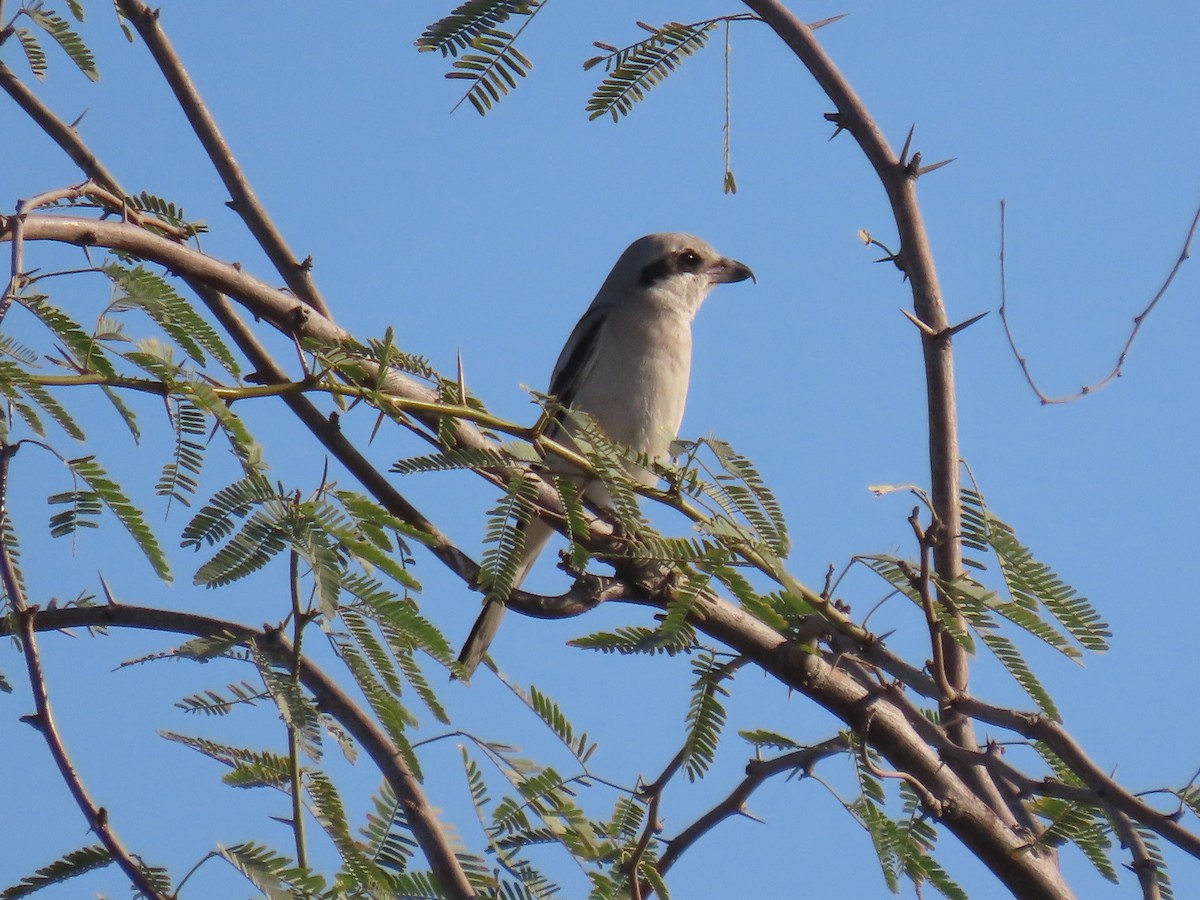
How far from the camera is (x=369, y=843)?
3.19m

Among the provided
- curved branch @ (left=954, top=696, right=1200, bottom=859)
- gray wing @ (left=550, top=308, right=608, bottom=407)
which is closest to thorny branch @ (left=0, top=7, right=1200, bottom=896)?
curved branch @ (left=954, top=696, right=1200, bottom=859)

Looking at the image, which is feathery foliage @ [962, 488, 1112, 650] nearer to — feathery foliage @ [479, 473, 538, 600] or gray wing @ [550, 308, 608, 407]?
feathery foliage @ [479, 473, 538, 600]

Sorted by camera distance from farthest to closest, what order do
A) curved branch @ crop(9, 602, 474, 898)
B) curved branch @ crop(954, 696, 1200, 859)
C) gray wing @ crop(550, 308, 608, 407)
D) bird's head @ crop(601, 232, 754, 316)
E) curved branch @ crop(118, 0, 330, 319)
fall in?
bird's head @ crop(601, 232, 754, 316)
gray wing @ crop(550, 308, 608, 407)
curved branch @ crop(118, 0, 330, 319)
curved branch @ crop(9, 602, 474, 898)
curved branch @ crop(954, 696, 1200, 859)

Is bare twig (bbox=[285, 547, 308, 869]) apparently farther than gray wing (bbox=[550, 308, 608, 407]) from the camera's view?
No

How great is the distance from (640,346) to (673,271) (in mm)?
991

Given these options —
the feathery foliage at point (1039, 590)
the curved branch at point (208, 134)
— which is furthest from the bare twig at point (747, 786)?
the curved branch at point (208, 134)

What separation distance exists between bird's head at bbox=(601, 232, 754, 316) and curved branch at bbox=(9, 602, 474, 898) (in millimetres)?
4049

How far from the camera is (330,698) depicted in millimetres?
3367

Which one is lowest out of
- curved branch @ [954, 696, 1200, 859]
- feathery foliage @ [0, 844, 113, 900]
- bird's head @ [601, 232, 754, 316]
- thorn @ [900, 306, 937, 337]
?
feathery foliage @ [0, 844, 113, 900]

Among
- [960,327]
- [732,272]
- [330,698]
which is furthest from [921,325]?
[732,272]

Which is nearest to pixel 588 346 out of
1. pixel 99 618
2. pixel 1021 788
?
pixel 99 618

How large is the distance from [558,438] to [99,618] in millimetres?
2497

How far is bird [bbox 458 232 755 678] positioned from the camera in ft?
20.9

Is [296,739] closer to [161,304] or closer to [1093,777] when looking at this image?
[161,304]
